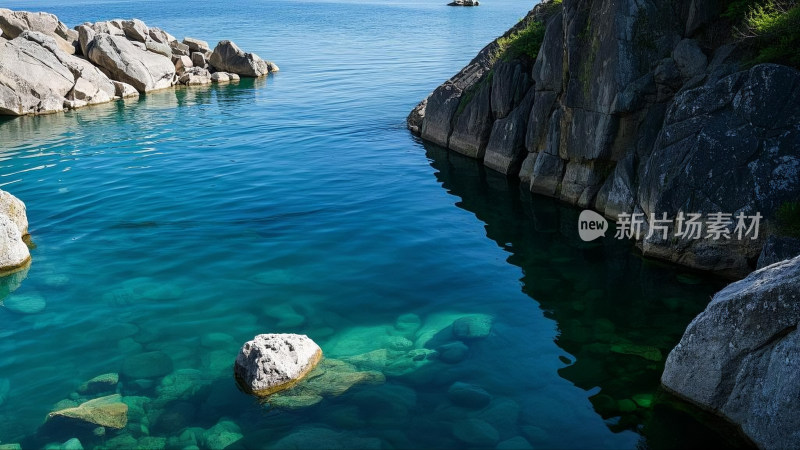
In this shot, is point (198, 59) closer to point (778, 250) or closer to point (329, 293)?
point (329, 293)

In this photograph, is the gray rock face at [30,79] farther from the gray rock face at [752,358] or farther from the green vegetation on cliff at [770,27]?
the gray rock face at [752,358]

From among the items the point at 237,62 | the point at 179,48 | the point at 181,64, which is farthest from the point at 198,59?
the point at 237,62

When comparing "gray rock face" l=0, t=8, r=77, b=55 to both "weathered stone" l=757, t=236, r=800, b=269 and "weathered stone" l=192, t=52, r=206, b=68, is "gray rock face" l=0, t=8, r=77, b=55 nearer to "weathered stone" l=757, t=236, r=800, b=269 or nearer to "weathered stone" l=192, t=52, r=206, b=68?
"weathered stone" l=192, t=52, r=206, b=68

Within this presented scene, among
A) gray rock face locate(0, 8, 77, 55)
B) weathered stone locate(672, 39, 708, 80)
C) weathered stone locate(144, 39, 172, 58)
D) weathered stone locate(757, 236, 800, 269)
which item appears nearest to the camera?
weathered stone locate(757, 236, 800, 269)

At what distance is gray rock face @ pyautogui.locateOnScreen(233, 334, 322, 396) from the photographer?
34.1 feet

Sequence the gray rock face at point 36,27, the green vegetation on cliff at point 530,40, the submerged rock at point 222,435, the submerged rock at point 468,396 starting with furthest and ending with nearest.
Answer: the gray rock face at point 36,27 < the green vegetation on cliff at point 530,40 < the submerged rock at point 468,396 < the submerged rock at point 222,435

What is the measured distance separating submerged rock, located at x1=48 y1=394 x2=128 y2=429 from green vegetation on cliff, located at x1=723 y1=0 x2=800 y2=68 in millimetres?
14232

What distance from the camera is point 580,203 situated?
1869 cm

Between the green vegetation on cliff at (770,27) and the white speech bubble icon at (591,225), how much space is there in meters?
5.16

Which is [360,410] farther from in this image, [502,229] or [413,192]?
[413,192]

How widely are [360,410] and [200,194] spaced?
42.2 feet

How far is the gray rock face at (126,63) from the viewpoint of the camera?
40.2 m

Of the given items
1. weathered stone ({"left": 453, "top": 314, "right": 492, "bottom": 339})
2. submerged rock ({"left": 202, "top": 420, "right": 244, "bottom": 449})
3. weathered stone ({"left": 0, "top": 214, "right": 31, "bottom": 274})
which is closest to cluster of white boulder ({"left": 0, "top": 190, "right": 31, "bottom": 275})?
weathered stone ({"left": 0, "top": 214, "right": 31, "bottom": 274})

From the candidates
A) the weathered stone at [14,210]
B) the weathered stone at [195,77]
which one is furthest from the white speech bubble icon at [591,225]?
the weathered stone at [195,77]
